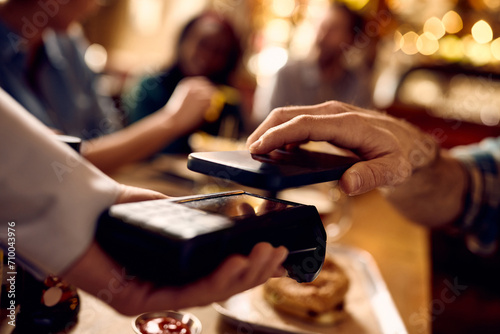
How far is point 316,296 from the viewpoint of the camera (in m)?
0.88

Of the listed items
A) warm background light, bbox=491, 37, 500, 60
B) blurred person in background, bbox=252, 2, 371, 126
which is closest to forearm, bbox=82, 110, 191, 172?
blurred person in background, bbox=252, 2, 371, 126

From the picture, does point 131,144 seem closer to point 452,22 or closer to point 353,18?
point 353,18

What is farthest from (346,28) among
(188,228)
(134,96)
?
(188,228)

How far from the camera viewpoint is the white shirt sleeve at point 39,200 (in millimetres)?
427

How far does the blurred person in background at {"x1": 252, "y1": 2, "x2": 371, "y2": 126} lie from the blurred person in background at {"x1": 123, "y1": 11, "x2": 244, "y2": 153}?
35 cm

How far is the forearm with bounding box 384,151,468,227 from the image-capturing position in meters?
1.09

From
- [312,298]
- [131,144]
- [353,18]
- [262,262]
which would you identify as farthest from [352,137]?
[353,18]

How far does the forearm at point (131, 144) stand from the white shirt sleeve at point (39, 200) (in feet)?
3.79

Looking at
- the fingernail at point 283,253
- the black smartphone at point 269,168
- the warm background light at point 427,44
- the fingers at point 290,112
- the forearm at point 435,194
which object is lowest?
the forearm at point 435,194

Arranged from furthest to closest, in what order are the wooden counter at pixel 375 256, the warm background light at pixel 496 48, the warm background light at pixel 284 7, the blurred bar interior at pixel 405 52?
the warm background light at pixel 284 7, the warm background light at pixel 496 48, the blurred bar interior at pixel 405 52, the wooden counter at pixel 375 256

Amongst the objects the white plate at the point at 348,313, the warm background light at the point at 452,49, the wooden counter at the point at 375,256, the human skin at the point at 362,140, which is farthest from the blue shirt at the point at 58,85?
the warm background light at the point at 452,49

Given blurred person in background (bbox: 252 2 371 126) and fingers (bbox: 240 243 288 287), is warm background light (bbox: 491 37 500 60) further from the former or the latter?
fingers (bbox: 240 243 288 287)

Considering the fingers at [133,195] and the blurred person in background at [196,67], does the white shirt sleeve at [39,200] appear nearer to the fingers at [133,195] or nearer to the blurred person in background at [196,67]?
the fingers at [133,195]

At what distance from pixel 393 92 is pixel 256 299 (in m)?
3.86
